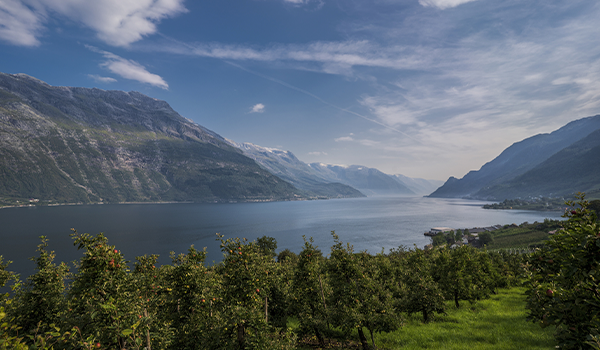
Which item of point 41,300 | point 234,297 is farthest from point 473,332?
point 41,300

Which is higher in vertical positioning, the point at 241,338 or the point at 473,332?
the point at 241,338

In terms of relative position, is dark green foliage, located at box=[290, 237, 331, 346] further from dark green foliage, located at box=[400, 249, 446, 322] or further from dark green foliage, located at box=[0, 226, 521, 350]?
dark green foliage, located at box=[400, 249, 446, 322]

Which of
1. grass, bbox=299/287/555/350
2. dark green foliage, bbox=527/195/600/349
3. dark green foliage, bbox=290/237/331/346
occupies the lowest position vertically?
grass, bbox=299/287/555/350

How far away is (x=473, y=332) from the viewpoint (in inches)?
836

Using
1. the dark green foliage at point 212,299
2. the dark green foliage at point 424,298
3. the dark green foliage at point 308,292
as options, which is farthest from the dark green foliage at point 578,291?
the dark green foliage at point 424,298

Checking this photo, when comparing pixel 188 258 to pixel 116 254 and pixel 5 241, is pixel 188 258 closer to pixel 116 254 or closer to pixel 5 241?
pixel 116 254

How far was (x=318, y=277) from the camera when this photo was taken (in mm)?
21750

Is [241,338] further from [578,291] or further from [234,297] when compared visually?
[578,291]

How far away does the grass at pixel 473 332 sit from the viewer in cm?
1836

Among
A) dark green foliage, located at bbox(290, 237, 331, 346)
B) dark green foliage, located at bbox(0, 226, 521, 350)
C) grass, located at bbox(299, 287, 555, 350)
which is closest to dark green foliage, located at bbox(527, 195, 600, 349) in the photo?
dark green foliage, located at bbox(0, 226, 521, 350)

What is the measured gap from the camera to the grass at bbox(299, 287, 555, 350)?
18359mm

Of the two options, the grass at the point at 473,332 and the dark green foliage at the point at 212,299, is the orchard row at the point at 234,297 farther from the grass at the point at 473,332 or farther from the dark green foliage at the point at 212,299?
the grass at the point at 473,332

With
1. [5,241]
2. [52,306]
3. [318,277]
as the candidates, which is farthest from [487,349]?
[5,241]

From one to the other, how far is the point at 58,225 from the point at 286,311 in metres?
226
